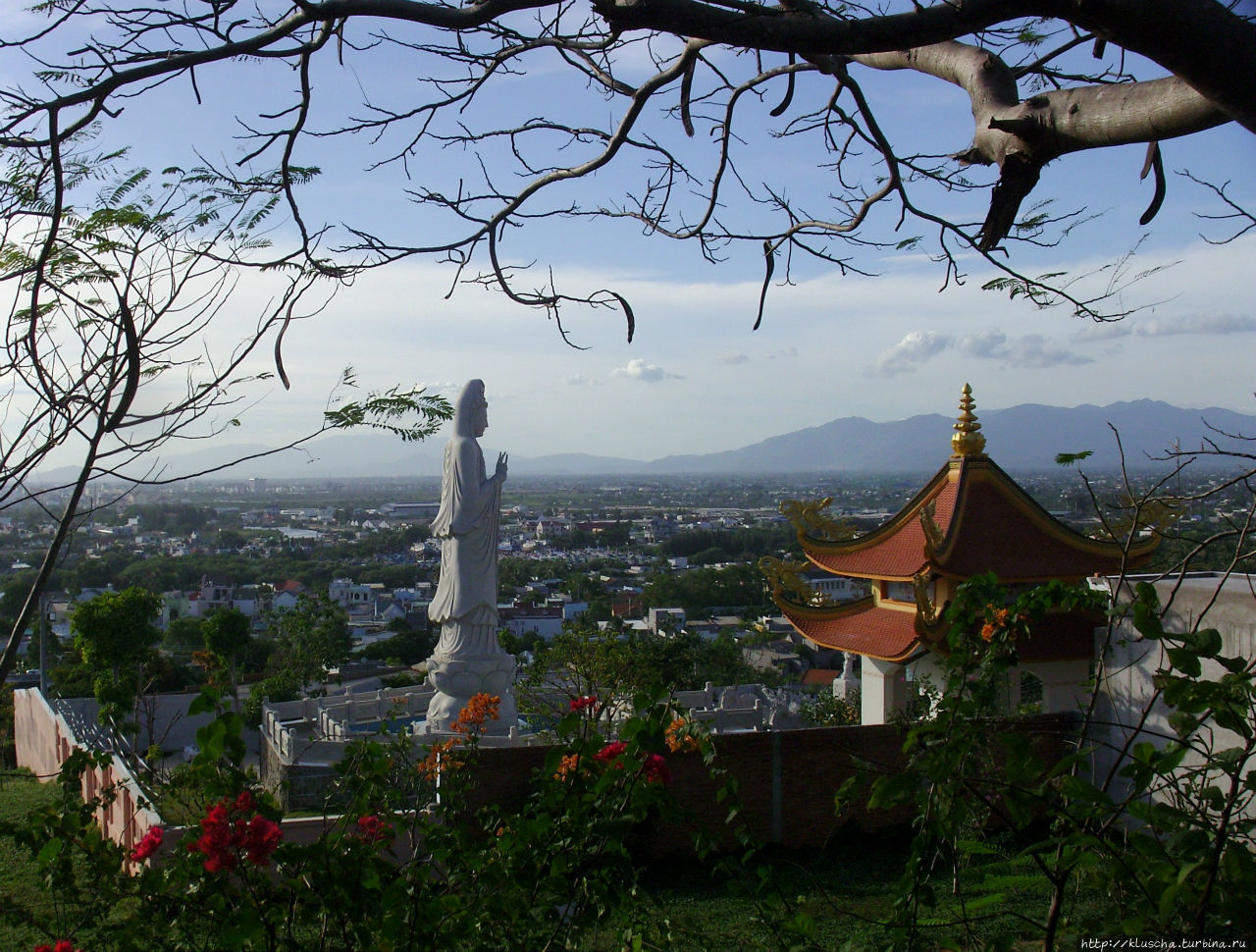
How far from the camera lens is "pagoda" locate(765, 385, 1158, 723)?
854cm

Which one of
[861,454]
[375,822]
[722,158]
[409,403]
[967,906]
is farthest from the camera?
[861,454]

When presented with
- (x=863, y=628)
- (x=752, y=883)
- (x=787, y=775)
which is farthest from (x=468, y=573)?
(x=752, y=883)

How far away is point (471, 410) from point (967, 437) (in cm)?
460

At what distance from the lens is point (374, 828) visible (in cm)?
228

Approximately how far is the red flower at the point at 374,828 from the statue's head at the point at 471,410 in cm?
807

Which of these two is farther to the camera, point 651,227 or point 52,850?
point 651,227

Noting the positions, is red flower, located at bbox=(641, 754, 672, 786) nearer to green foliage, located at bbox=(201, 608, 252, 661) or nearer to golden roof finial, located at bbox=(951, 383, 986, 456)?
golden roof finial, located at bbox=(951, 383, 986, 456)

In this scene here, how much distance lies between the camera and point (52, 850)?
6.33 ft

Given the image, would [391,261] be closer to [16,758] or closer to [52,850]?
[52,850]

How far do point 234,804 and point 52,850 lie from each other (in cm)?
37

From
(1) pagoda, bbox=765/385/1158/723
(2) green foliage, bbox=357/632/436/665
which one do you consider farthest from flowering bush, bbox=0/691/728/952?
(2) green foliage, bbox=357/632/436/665

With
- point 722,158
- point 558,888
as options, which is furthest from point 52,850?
point 722,158

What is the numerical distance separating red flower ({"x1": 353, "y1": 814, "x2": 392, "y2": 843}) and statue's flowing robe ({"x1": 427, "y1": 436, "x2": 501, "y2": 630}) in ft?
25.7

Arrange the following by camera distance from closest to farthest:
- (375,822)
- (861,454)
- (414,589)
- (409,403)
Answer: (375,822)
(409,403)
(414,589)
(861,454)
